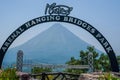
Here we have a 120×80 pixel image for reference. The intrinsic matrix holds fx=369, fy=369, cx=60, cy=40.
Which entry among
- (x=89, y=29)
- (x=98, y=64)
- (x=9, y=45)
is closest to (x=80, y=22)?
(x=89, y=29)

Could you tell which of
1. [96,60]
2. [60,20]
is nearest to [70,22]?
[60,20]

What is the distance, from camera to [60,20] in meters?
21.6

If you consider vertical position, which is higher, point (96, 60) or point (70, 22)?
point (70, 22)

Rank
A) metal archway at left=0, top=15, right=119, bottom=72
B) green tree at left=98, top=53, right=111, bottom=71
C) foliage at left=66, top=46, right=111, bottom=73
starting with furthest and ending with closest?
1. foliage at left=66, top=46, right=111, bottom=73
2. green tree at left=98, top=53, right=111, bottom=71
3. metal archway at left=0, top=15, right=119, bottom=72

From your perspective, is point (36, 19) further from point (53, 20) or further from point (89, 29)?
point (89, 29)

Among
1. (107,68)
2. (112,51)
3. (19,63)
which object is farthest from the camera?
(107,68)

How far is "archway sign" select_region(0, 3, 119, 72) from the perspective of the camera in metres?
21.3

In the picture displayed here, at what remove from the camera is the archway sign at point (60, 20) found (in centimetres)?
2130

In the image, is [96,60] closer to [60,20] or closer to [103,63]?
[103,63]

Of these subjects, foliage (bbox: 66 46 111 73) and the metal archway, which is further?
foliage (bbox: 66 46 111 73)

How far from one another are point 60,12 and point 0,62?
4515 mm

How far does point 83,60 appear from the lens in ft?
95.3

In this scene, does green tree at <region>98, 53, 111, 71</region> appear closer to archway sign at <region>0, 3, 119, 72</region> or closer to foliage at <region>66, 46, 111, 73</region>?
foliage at <region>66, 46, 111, 73</region>

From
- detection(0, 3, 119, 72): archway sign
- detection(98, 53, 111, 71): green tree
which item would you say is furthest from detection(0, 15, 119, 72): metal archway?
detection(98, 53, 111, 71): green tree
